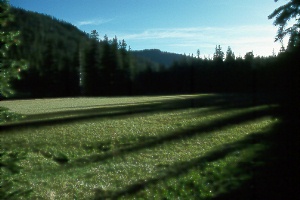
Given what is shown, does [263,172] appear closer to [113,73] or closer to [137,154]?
[137,154]

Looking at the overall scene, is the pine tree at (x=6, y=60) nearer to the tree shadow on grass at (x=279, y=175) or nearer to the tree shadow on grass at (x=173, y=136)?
the tree shadow on grass at (x=279, y=175)

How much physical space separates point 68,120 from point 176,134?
10.8 m

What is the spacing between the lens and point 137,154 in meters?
17.0

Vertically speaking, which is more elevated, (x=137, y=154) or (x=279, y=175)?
(x=279, y=175)

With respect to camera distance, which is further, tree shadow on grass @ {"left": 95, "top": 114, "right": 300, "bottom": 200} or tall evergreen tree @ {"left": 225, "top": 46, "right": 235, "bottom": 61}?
tall evergreen tree @ {"left": 225, "top": 46, "right": 235, "bottom": 61}

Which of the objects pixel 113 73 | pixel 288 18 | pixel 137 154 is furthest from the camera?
pixel 113 73

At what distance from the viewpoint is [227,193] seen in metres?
10.4

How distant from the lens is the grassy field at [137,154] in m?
11.4

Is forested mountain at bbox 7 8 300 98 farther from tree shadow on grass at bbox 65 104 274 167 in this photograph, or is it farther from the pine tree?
the pine tree

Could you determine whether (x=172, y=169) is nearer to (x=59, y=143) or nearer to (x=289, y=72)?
(x=289, y=72)

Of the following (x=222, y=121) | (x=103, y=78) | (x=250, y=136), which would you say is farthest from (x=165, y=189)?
(x=103, y=78)

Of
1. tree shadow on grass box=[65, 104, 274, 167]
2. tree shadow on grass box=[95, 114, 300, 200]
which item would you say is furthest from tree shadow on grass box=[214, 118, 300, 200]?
tree shadow on grass box=[65, 104, 274, 167]

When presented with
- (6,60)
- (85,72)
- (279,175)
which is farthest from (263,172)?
(85,72)

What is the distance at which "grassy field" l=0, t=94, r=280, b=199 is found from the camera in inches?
449
